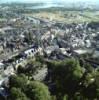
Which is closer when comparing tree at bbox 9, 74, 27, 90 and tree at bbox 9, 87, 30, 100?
tree at bbox 9, 87, 30, 100

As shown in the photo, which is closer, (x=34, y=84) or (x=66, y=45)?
(x=34, y=84)

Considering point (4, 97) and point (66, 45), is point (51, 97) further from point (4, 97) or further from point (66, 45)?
point (66, 45)

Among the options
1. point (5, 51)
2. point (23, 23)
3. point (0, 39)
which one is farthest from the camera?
point (23, 23)

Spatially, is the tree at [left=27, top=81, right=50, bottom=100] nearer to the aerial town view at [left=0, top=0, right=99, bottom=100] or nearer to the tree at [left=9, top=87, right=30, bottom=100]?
the aerial town view at [left=0, top=0, right=99, bottom=100]

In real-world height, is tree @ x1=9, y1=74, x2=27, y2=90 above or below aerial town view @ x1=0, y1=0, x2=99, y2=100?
above

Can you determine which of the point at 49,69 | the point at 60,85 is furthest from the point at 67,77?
the point at 49,69

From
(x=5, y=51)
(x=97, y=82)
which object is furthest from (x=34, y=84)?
(x=5, y=51)

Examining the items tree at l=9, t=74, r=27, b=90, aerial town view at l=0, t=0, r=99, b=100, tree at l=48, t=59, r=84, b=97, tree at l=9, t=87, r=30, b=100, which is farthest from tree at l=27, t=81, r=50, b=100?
tree at l=48, t=59, r=84, b=97

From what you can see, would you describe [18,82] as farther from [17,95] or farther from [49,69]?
[49,69]

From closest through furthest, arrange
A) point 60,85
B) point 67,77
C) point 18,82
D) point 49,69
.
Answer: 1. point 18,82
2. point 60,85
3. point 67,77
4. point 49,69

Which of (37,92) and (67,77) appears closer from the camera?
(37,92)

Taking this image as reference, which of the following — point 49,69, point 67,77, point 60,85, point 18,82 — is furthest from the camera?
point 49,69
